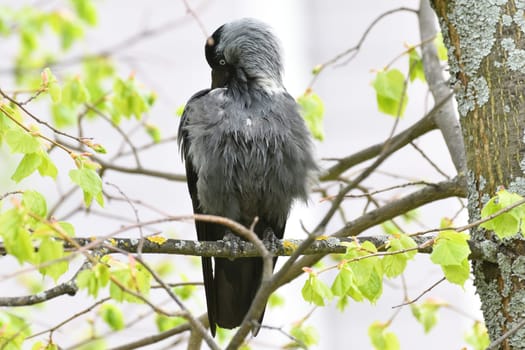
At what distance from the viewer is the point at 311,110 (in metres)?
3.78

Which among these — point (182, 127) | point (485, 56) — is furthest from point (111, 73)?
point (485, 56)

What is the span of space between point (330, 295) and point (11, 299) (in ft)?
3.08

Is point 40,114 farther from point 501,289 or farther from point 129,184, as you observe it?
point 501,289

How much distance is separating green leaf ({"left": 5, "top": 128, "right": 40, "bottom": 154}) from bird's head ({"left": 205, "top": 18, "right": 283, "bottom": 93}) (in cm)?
180

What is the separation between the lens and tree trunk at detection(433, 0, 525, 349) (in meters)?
2.73

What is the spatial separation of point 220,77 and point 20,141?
1904mm

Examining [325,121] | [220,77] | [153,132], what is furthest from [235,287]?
[325,121]

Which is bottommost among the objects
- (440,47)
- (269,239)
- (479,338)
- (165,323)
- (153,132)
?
(479,338)

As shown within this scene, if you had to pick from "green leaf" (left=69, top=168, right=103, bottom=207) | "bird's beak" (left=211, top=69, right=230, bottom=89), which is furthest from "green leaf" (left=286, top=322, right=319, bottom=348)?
"green leaf" (left=69, top=168, right=103, bottom=207)

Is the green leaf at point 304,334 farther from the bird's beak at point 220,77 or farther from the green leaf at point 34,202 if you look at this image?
the green leaf at point 34,202

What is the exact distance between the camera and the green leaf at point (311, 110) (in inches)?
149

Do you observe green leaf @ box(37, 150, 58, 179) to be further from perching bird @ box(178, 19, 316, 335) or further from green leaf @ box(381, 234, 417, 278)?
perching bird @ box(178, 19, 316, 335)

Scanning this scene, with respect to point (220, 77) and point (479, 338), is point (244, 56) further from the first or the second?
point (479, 338)

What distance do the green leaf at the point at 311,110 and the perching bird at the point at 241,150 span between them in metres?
0.05
